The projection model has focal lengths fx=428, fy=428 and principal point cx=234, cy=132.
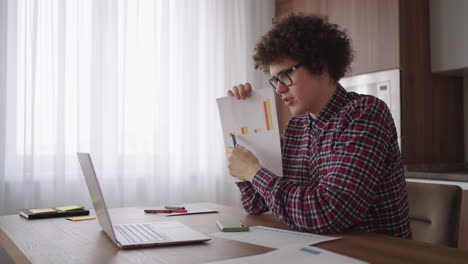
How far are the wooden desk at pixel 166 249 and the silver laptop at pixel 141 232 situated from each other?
0.02m

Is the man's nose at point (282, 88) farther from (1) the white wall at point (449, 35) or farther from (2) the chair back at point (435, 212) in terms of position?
(1) the white wall at point (449, 35)

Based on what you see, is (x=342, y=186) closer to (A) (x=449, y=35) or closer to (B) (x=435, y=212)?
(B) (x=435, y=212)

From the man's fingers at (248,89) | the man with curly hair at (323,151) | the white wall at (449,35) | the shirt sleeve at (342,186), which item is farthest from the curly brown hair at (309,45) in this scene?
the white wall at (449,35)

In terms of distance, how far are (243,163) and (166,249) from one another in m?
0.42

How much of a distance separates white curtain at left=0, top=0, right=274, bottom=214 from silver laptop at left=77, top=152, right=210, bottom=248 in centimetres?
174

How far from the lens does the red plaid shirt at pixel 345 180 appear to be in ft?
3.34

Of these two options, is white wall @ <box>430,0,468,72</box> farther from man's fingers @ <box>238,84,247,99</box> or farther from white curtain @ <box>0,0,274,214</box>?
man's fingers @ <box>238,84,247,99</box>

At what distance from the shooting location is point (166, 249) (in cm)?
86

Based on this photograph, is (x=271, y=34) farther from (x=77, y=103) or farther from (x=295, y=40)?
(x=77, y=103)

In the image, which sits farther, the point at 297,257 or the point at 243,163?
the point at 243,163

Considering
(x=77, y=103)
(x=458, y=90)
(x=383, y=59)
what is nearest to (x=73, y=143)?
(x=77, y=103)

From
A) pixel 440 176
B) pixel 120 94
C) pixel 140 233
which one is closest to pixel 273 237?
pixel 140 233

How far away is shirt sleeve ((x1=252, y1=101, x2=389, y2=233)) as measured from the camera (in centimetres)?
101

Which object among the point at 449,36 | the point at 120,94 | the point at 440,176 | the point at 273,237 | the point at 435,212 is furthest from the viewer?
the point at 120,94
